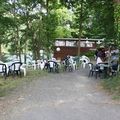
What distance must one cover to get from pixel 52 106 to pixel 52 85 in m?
4.81

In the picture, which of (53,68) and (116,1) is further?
(53,68)

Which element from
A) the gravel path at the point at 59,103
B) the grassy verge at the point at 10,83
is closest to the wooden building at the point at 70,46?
the grassy verge at the point at 10,83

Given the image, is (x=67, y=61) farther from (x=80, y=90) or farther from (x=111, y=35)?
(x=80, y=90)

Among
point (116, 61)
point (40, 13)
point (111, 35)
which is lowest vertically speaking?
point (116, 61)

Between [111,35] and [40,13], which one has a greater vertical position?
[40,13]

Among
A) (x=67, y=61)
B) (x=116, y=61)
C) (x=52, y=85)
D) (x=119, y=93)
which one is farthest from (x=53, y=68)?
(x=119, y=93)

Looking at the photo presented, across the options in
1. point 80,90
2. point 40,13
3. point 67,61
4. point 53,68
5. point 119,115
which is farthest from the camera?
point 40,13

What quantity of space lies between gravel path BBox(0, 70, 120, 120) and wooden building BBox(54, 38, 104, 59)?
83.8ft

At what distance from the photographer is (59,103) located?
11188 mm

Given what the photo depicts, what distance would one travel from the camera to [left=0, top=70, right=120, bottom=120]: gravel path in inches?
372

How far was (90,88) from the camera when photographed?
1489cm

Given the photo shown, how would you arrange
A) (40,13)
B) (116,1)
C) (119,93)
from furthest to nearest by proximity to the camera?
(40,13) → (116,1) → (119,93)

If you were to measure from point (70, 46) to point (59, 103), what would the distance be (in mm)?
30491

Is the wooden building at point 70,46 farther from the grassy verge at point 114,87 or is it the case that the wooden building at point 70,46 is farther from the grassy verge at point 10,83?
the grassy verge at point 114,87
